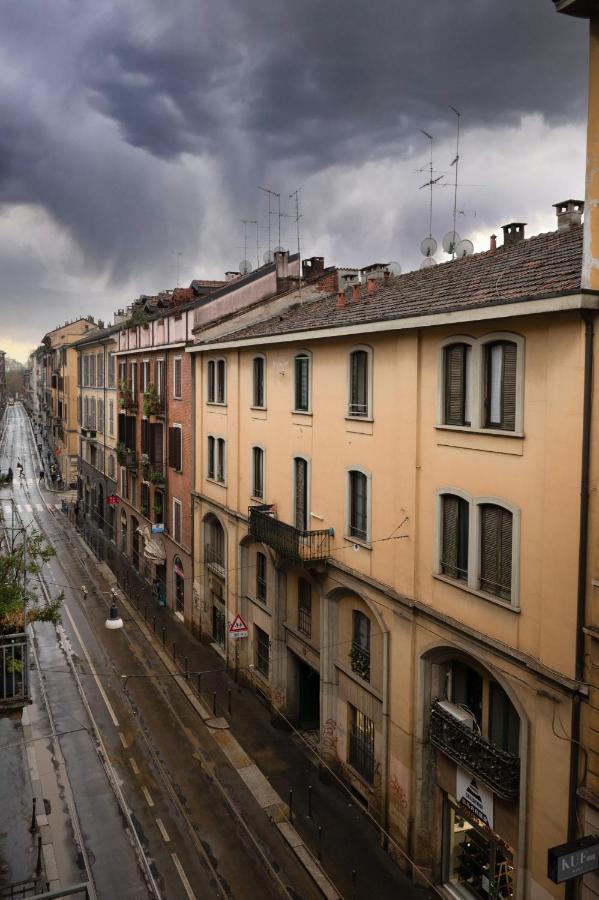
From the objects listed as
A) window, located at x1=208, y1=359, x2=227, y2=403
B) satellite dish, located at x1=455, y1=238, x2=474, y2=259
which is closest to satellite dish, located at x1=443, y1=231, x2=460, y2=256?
satellite dish, located at x1=455, y1=238, x2=474, y2=259

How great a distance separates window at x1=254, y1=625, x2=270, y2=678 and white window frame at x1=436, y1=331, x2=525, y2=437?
49.9 ft

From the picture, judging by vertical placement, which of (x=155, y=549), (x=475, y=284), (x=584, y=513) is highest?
(x=475, y=284)

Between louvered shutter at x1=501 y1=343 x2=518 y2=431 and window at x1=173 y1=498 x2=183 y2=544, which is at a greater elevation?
louvered shutter at x1=501 y1=343 x2=518 y2=431

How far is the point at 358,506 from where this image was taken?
20.9 metres

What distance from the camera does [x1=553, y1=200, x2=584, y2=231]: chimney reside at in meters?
20.2

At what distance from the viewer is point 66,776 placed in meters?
23.1

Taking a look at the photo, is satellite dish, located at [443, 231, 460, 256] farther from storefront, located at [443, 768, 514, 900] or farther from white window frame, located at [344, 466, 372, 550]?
storefront, located at [443, 768, 514, 900]

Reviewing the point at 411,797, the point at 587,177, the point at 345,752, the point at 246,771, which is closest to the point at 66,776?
the point at 246,771

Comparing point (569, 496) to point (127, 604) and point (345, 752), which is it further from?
point (127, 604)

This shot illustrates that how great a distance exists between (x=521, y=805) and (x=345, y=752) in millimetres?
8798

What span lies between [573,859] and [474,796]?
5.09m

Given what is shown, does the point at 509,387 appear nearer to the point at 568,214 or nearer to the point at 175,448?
the point at 568,214

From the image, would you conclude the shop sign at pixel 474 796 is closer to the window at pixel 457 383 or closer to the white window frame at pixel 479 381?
the white window frame at pixel 479 381

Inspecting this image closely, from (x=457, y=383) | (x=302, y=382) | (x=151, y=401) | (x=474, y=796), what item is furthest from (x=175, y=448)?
(x=474, y=796)
